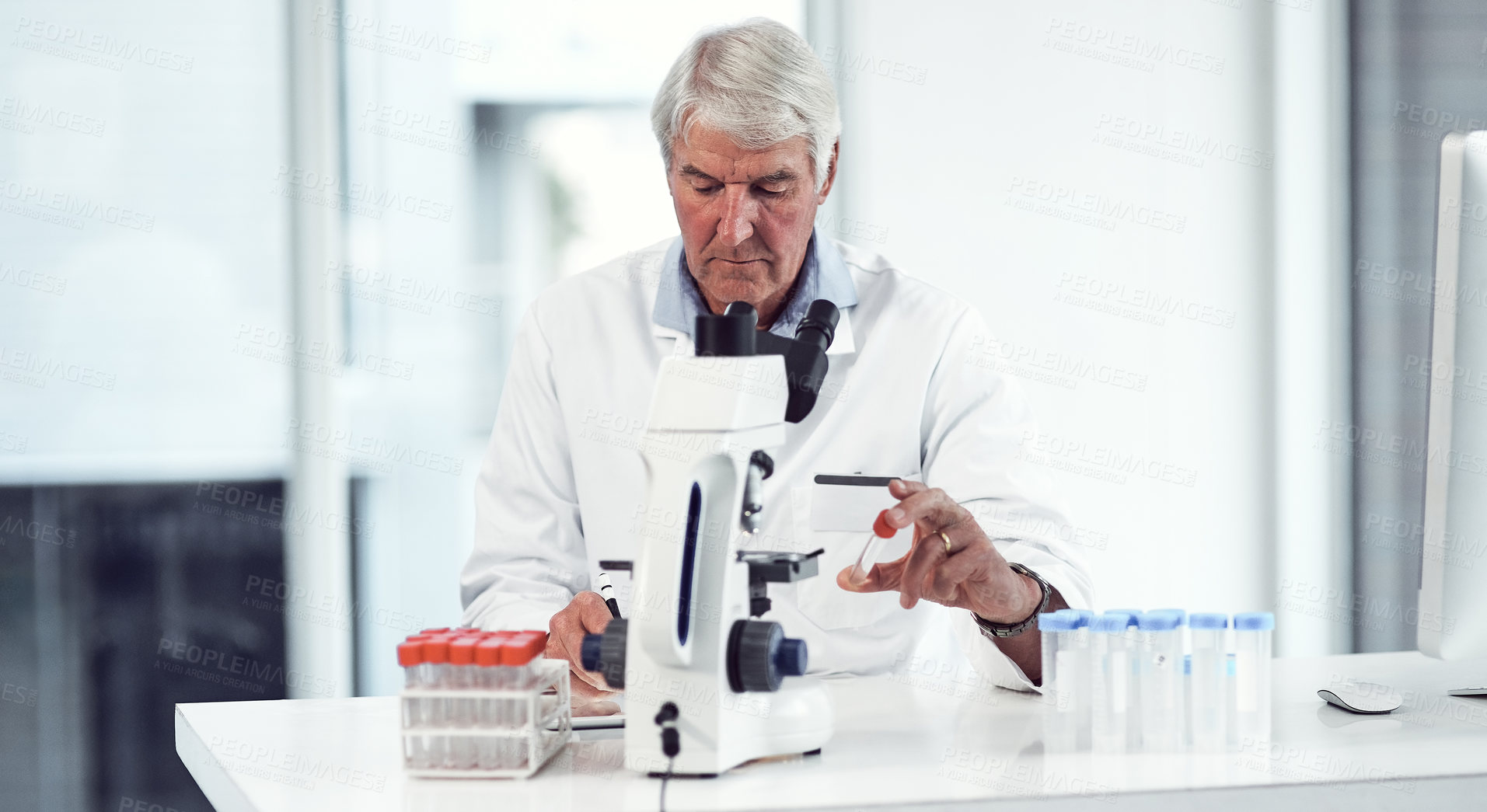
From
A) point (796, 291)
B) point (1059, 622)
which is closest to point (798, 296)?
point (796, 291)

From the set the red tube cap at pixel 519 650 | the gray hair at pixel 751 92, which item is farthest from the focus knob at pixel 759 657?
the gray hair at pixel 751 92

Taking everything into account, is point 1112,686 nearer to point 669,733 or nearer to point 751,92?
point 669,733

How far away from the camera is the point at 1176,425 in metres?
3.15

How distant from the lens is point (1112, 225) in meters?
3.12

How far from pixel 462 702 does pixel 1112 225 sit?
2.48 m

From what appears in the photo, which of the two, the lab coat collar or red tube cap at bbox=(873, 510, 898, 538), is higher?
the lab coat collar

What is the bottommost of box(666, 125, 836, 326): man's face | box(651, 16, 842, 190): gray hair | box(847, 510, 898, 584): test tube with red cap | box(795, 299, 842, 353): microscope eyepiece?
box(847, 510, 898, 584): test tube with red cap

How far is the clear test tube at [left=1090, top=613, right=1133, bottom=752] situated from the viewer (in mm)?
1132

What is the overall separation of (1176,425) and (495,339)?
179 centimetres

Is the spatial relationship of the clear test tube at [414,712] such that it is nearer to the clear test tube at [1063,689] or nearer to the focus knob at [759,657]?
the focus knob at [759,657]

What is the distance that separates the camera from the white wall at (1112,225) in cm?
305

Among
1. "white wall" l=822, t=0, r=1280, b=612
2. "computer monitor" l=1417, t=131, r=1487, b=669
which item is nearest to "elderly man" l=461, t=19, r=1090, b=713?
"computer monitor" l=1417, t=131, r=1487, b=669

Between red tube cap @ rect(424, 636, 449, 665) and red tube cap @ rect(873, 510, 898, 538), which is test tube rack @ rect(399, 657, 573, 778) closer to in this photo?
red tube cap @ rect(424, 636, 449, 665)

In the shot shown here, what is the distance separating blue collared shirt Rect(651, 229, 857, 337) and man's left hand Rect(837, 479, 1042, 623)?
0.58m
